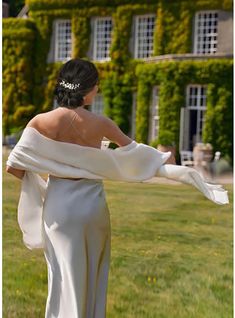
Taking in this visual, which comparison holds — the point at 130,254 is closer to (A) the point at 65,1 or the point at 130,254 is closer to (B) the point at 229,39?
(B) the point at 229,39

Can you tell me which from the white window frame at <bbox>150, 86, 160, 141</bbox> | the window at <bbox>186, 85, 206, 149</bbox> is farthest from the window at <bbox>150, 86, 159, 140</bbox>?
the window at <bbox>186, 85, 206, 149</bbox>

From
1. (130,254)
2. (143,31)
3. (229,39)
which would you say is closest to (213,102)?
(229,39)

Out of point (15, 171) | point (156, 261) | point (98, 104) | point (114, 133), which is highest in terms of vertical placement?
point (98, 104)

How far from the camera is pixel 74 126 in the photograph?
3.28 metres

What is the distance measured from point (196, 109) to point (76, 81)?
16.4 meters

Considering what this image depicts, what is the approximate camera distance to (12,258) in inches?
302

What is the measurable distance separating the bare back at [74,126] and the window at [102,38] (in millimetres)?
18509

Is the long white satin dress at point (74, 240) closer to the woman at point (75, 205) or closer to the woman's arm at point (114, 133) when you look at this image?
the woman at point (75, 205)

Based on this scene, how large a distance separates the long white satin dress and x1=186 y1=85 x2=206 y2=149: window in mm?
15954

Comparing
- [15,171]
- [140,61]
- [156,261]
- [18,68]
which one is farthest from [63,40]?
[15,171]

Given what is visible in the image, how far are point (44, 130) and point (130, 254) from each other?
4.95 meters

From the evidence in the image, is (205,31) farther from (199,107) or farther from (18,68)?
(18,68)

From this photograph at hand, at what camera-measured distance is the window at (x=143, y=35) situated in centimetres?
2092

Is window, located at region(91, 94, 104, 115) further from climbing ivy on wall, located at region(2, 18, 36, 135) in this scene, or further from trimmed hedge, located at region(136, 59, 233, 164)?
trimmed hedge, located at region(136, 59, 233, 164)
